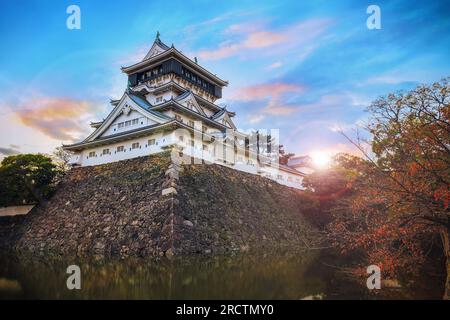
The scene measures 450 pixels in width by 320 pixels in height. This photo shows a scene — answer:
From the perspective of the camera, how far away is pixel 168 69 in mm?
24703

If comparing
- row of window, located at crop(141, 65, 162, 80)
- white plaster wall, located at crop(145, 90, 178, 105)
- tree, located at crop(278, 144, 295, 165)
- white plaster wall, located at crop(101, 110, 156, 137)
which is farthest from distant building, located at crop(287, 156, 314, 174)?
white plaster wall, located at crop(101, 110, 156, 137)

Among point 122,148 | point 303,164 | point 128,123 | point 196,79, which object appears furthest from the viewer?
point 303,164

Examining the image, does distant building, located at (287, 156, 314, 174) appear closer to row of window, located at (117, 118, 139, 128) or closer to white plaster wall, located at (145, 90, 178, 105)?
white plaster wall, located at (145, 90, 178, 105)

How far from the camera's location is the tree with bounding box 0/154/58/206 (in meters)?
18.6

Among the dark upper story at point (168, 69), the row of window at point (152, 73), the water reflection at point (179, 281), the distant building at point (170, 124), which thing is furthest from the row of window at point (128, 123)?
the water reflection at point (179, 281)

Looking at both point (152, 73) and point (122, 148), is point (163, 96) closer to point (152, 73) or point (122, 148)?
point (152, 73)

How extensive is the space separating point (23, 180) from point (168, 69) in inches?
529

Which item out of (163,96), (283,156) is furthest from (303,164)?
(163,96)

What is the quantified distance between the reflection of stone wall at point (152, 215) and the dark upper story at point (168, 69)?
34.3 feet

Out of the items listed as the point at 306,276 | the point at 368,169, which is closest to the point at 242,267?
the point at 306,276

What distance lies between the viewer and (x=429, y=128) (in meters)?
6.38

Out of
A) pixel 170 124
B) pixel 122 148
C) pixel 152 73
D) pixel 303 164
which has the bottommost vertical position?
pixel 122 148
